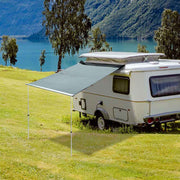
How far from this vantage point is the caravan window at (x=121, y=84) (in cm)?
1198

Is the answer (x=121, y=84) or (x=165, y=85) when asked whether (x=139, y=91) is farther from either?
(x=165, y=85)

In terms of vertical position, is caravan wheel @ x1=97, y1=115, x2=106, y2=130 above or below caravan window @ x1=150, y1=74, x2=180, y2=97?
below

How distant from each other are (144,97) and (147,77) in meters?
0.74

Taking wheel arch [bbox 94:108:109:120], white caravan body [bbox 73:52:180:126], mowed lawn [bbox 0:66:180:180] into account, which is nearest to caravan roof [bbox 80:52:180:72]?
white caravan body [bbox 73:52:180:126]

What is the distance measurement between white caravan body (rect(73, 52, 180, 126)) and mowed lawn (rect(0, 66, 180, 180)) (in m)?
0.91

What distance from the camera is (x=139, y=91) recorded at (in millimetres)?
11703

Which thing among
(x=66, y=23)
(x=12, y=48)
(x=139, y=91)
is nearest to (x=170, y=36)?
(x=66, y=23)

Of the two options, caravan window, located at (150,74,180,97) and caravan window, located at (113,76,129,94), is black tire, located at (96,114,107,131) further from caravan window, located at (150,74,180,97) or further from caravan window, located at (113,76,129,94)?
caravan window, located at (150,74,180,97)

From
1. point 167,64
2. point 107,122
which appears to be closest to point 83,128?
point 107,122

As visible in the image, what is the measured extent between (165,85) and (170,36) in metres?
47.8

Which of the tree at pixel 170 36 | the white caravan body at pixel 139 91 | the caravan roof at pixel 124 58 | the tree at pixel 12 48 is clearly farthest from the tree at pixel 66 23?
the tree at pixel 12 48

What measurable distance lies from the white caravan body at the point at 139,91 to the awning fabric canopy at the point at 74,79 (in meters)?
0.57

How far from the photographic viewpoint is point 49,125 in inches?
547

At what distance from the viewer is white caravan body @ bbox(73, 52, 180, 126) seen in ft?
38.5
